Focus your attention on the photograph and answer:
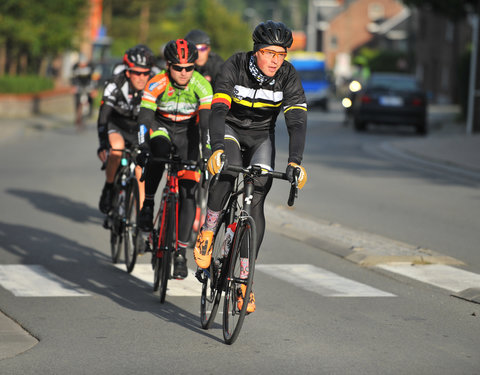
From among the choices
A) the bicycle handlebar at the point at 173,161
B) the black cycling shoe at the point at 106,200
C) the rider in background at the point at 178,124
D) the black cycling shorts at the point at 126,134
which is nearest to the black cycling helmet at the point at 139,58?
the black cycling shorts at the point at 126,134

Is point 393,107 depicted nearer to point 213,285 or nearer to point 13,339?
point 213,285

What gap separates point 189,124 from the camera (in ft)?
26.5

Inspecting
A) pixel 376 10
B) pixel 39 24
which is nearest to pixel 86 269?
pixel 39 24

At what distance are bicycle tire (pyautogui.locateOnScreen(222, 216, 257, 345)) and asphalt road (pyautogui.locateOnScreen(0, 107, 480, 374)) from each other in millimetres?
119

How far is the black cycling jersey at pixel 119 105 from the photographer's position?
9.22m

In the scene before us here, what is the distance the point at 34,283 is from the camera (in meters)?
7.86

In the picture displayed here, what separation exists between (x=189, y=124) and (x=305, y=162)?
10677mm

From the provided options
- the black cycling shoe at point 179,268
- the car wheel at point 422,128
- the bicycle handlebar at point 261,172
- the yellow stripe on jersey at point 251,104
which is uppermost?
the yellow stripe on jersey at point 251,104

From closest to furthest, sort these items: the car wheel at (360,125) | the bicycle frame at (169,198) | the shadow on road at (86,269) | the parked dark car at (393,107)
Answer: the shadow on road at (86,269)
the bicycle frame at (169,198)
the parked dark car at (393,107)
the car wheel at (360,125)

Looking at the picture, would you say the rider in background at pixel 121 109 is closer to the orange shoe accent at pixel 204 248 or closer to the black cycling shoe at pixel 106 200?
the black cycling shoe at pixel 106 200

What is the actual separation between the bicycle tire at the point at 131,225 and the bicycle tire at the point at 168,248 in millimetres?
912

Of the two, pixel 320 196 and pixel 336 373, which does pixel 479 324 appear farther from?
pixel 320 196

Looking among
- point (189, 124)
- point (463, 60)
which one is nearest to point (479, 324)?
point (189, 124)

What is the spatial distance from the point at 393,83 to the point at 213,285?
23163mm
